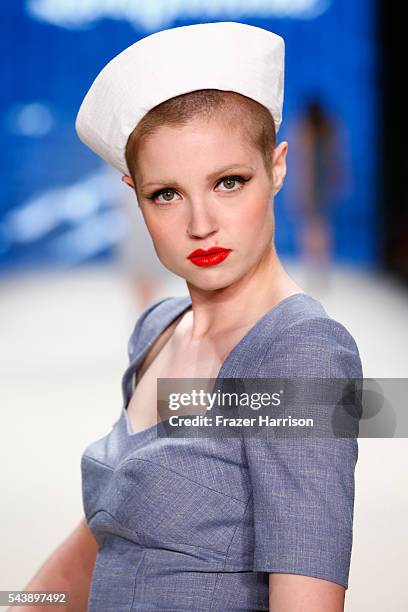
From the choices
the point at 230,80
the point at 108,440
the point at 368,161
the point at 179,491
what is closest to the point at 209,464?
the point at 179,491

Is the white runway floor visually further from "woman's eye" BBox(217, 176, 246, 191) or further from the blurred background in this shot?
"woman's eye" BBox(217, 176, 246, 191)

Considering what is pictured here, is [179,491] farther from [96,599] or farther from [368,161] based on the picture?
[368,161]

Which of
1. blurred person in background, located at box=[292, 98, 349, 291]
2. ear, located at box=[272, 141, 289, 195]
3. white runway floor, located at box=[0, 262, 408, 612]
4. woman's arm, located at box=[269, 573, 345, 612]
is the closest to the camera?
woman's arm, located at box=[269, 573, 345, 612]

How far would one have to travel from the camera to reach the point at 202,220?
1353 millimetres

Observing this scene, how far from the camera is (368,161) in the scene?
1216 centimetres

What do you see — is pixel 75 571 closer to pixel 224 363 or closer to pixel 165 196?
pixel 224 363

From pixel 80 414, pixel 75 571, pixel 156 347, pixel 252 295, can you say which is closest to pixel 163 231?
pixel 252 295

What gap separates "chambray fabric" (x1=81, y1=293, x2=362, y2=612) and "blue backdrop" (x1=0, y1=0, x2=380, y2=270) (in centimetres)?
1053

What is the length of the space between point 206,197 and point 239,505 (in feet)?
1.33

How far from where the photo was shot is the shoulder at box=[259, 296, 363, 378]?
124 cm

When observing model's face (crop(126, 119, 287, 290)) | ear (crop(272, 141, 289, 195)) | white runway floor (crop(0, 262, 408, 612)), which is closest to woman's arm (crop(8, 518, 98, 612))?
model's face (crop(126, 119, 287, 290))

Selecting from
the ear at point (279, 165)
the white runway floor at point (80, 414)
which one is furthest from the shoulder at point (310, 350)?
the white runway floor at point (80, 414)

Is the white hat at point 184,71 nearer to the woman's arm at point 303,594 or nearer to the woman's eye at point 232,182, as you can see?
the woman's eye at point 232,182

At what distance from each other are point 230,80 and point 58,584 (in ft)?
2.93
